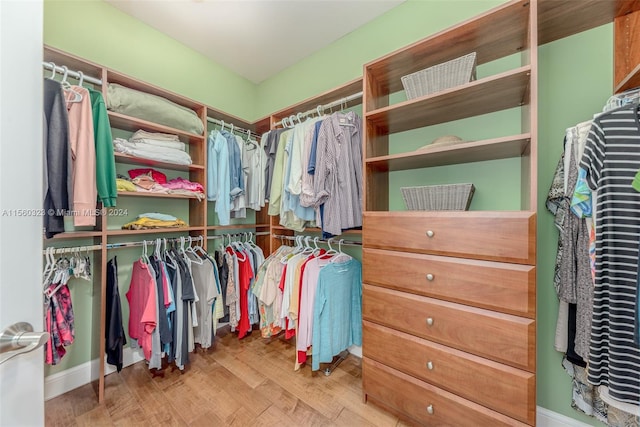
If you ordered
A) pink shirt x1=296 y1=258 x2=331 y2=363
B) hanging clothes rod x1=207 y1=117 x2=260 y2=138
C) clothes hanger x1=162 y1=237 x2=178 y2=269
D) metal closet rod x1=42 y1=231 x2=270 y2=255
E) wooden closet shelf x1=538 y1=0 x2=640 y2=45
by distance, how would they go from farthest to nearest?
hanging clothes rod x1=207 y1=117 x2=260 y2=138 < clothes hanger x1=162 y1=237 x2=178 y2=269 < pink shirt x1=296 y1=258 x2=331 y2=363 < metal closet rod x1=42 y1=231 x2=270 y2=255 < wooden closet shelf x1=538 y1=0 x2=640 y2=45

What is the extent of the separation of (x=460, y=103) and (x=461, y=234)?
775 mm

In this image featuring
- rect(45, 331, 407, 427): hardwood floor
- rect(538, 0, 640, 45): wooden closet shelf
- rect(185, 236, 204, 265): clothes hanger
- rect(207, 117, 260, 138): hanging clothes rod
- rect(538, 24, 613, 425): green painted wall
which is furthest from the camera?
rect(207, 117, 260, 138): hanging clothes rod

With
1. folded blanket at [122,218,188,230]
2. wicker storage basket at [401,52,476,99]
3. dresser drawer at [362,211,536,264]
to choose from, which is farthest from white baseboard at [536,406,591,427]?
folded blanket at [122,218,188,230]

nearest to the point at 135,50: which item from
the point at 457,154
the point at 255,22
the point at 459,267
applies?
the point at 255,22

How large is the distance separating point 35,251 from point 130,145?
60.3 inches

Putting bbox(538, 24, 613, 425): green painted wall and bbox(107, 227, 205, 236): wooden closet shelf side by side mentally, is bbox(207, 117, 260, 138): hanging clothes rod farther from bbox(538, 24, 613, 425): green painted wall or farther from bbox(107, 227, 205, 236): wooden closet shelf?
bbox(538, 24, 613, 425): green painted wall

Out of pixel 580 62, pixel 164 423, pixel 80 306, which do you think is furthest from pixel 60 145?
pixel 580 62

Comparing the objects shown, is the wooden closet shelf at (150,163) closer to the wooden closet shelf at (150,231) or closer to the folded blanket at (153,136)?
the folded blanket at (153,136)

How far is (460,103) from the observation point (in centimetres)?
139

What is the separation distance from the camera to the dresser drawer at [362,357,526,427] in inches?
43.9

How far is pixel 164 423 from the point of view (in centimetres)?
139

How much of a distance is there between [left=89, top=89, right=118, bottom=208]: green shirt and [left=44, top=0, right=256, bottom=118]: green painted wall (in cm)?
53

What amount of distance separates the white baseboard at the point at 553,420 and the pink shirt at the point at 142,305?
2.44 meters

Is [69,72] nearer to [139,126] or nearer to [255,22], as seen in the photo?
[139,126]
